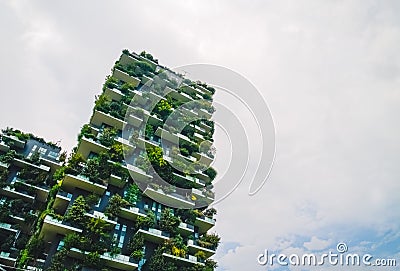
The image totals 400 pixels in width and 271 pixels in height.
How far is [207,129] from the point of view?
103 feet

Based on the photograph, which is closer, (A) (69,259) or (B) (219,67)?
(B) (219,67)

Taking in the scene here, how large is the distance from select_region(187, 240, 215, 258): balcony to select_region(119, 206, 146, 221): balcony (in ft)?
12.6

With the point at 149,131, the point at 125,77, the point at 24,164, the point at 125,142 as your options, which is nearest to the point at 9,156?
the point at 24,164

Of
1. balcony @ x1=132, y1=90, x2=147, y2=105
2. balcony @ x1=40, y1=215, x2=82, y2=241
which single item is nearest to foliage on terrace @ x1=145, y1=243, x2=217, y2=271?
balcony @ x1=40, y1=215, x2=82, y2=241

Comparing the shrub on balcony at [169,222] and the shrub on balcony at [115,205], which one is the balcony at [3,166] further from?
the shrub on balcony at [169,222]

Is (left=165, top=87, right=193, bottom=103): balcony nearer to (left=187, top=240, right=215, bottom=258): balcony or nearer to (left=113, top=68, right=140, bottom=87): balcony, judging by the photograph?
(left=113, top=68, right=140, bottom=87): balcony

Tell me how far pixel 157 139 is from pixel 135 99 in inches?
154

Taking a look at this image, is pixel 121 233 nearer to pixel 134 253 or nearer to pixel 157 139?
pixel 134 253

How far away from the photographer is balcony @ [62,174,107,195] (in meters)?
21.5

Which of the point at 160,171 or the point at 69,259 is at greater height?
the point at 160,171

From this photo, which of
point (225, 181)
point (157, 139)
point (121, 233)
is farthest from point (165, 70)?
point (225, 181)

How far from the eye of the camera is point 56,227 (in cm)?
1941

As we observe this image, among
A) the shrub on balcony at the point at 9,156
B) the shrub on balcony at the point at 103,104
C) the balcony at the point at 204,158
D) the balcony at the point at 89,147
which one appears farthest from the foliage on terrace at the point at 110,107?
the shrub on balcony at the point at 9,156

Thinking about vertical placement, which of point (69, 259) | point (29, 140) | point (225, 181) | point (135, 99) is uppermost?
point (135, 99)
